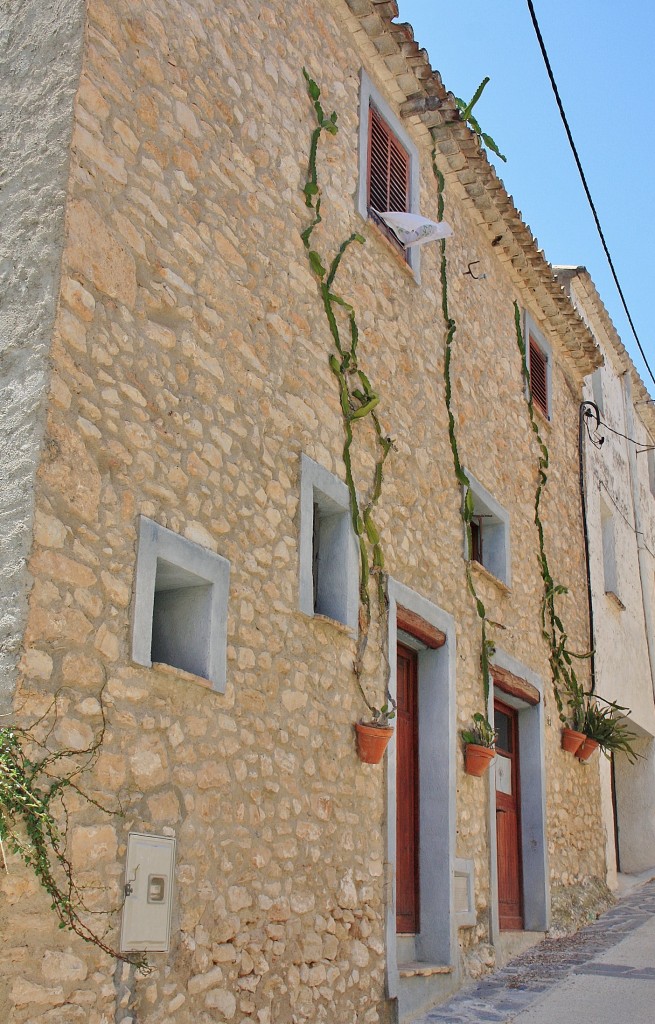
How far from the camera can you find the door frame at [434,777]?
6410 mm

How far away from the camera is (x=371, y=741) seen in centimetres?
567

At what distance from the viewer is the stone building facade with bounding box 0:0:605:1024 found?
3973mm

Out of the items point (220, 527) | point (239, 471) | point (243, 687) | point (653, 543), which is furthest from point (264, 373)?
point (653, 543)

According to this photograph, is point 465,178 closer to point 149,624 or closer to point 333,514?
point 333,514

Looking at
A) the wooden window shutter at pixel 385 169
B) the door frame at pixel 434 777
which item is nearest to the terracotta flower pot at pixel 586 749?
the door frame at pixel 434 777

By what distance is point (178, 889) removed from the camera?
4.17 m

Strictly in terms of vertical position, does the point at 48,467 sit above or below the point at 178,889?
above

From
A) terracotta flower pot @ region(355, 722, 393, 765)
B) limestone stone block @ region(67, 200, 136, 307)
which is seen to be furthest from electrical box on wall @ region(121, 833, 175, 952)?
limestone stone block @ region(67, 200, 136, 307)

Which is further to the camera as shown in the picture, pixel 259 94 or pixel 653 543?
pixel 653 543

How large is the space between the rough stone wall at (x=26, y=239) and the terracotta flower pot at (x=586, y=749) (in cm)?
722

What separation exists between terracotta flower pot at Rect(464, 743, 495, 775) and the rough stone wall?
4.15m

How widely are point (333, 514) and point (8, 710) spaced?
2.83m

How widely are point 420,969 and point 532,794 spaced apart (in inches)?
117

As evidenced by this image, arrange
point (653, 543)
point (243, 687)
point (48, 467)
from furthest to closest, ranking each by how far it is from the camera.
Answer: point (653, 543) → point (243, 687) → point (48, 467)
